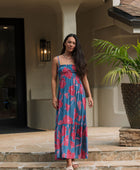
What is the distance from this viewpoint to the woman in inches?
189

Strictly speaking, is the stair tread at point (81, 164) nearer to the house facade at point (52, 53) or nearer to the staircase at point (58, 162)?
the staircase at point (58, 162)

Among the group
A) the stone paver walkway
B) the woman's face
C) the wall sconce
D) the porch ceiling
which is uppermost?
the porch ceiling

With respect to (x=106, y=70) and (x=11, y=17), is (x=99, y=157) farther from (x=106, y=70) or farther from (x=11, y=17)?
(x=11, y=17)

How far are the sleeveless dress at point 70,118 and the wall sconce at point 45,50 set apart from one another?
4228mm

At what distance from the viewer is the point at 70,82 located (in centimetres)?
489

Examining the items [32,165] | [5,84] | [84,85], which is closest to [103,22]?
[5,84]

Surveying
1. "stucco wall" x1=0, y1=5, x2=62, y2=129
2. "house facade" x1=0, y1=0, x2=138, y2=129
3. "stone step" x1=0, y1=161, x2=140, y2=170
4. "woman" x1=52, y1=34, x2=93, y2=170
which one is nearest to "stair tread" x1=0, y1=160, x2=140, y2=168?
"stone step" x1=0, y1=161, x2=140, y2=170

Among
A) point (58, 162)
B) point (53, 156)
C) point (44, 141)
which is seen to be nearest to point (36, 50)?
point (44, 141)

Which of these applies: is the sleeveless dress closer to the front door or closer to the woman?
the woman

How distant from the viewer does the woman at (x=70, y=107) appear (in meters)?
4.80

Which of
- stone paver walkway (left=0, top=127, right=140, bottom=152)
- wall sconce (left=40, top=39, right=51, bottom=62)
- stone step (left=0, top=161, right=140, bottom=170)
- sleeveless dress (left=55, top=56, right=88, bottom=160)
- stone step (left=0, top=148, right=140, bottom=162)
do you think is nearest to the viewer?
sleeveless dress (left=55, top=56, right=88, bottom=160)

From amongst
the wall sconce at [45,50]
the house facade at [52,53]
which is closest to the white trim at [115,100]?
the house facade at [52,53]

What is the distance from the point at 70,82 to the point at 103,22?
4.15 meters

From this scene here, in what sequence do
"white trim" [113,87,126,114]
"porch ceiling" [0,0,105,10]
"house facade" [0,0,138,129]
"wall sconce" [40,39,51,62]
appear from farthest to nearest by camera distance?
"wall sconce" [40,39,51,62] → "white trim" [113,87,126,114] → "house facade" [0,0,138,129] → "porch ceiling" [0,0,105,10]
